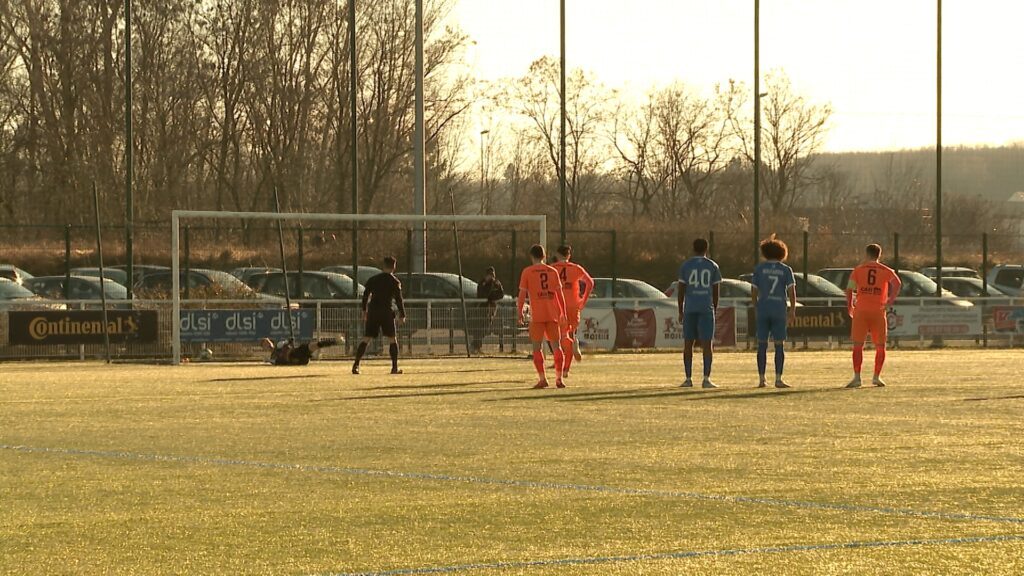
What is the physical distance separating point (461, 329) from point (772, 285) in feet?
40.5

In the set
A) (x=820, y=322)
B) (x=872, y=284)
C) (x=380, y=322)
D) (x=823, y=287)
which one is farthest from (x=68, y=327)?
(x=823, y=287)

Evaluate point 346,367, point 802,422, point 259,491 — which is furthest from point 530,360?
point 259,491

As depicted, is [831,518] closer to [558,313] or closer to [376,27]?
[558,313]

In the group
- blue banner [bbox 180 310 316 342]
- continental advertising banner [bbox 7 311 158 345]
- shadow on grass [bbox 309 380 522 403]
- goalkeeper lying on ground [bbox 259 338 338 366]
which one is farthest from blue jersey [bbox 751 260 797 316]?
continental advertising banner [bbox 7 311 158 345]

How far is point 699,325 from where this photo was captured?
19.0 metres

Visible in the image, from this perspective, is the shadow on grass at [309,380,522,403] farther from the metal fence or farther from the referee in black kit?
the metal fence

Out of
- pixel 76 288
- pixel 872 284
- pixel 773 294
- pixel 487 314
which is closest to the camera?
pixel 773 294

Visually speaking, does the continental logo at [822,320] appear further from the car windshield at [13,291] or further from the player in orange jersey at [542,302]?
the car windshield at [13,291]

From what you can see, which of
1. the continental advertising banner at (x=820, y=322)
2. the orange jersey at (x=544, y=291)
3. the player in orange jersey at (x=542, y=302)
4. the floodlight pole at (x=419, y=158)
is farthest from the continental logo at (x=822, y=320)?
the orange jersey at (x=544, y=291)

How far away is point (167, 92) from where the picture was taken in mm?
53375

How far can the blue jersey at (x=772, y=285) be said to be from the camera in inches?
739

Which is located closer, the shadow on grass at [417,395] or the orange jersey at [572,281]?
the shadow on grass at [417,395]

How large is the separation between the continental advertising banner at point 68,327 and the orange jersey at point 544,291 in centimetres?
1195

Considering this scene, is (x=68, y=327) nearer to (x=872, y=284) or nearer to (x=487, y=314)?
(x=487, y=314)
